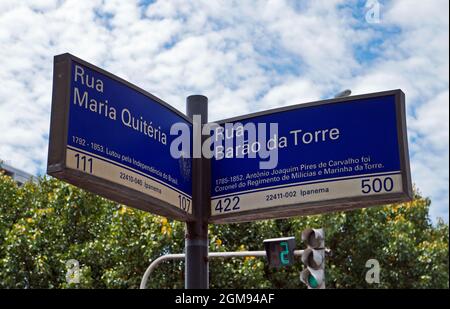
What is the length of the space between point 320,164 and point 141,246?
12.0m

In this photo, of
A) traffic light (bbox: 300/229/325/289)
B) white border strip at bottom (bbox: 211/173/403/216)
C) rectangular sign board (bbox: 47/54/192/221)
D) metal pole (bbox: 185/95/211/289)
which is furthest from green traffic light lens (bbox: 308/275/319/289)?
rectangular sign board (bbox: 47/54/192/221)

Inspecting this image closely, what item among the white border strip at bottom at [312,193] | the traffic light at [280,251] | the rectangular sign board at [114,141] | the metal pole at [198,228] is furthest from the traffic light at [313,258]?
the rectangular sign board at [114,141]

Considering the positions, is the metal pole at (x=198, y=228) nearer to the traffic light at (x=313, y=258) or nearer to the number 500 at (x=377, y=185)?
the number 500 at (x=377, y=185)

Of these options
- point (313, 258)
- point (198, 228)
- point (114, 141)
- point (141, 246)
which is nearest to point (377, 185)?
point (198, 228)

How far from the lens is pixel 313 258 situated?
1060 cm

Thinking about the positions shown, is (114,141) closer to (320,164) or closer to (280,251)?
(320,164)

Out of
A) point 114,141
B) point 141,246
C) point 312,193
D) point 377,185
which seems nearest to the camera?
point 114,141

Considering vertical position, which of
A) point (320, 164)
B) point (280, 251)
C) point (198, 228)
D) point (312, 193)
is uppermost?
point (280, 251)

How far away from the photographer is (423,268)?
20.8m

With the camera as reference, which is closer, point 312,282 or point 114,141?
point 114,141

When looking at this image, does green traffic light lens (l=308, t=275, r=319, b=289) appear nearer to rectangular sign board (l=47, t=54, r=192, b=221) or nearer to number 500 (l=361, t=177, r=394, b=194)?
rectangular sign board (l=47, t=54, r=192, b=221)

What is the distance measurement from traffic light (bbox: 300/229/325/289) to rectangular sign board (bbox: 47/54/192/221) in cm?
550
